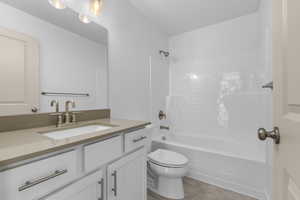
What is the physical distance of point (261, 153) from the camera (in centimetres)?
195

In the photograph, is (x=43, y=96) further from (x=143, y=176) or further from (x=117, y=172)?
(x=143, y=176)

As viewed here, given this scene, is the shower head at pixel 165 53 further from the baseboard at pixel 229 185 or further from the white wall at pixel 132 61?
the baseboard at pixel 229 185

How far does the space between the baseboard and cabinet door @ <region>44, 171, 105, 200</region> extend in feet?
5.07

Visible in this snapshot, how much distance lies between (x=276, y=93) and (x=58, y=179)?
3.39 ft

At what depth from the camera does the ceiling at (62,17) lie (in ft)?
3.60

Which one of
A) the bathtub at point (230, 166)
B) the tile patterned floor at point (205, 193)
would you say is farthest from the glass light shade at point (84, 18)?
the tile patterned floor at point (205, 193)

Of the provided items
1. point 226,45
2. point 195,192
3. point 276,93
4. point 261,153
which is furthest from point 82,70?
point 261,153

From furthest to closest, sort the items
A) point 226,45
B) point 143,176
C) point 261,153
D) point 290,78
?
point 226,45, point 261,153, point 143,176, point 290,78

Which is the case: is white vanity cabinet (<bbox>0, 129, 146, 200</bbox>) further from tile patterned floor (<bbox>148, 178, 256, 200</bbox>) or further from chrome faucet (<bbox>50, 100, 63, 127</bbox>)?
tile patterned floor (<bbox>148, 178, 256, 200</bbox>)

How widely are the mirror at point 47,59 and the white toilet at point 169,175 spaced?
929 millimetres

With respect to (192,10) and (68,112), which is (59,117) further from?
(192,10)

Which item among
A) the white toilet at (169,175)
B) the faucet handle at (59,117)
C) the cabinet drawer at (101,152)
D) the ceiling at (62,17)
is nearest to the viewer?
the cabinet drawer at (101,152)

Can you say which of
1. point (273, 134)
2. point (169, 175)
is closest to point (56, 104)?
point (169, 175)

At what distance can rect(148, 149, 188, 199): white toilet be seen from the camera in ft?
5.24
